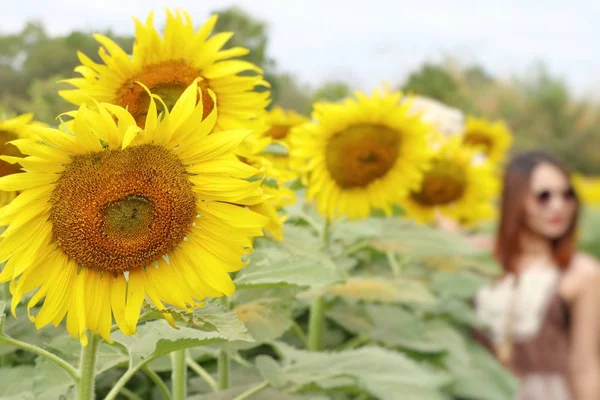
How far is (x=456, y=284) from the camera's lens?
277 cm

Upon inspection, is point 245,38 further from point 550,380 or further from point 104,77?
point 550,380

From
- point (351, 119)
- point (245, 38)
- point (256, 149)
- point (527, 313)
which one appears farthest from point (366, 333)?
point (527, 313)

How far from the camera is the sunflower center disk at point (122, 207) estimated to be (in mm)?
726

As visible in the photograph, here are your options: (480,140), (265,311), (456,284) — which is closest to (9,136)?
(265,311)

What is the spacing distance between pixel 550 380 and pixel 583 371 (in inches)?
7.8

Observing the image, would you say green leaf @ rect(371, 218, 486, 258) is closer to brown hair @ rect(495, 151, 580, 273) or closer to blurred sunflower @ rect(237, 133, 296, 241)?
blurred sunflower @ rect(237, 133, 296, 241)

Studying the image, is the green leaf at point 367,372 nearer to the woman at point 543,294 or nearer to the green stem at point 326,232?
the green stem at point 326,232

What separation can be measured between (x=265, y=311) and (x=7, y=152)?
0.51 m

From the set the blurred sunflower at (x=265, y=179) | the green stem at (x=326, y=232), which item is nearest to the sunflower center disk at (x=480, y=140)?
the green stem at (x=326, y=232)

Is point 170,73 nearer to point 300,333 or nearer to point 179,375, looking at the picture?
point 179,375

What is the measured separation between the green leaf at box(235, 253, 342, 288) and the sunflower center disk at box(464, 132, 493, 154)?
3180 mm

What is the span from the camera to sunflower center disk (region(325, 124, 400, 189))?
178 cm

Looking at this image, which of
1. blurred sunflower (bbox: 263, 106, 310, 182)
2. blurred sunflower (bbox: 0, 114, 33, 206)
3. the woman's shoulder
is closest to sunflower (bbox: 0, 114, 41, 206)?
blurred sunflower (bbox: 0, 114, 33, 206)

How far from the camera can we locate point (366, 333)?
1826 millimetres
